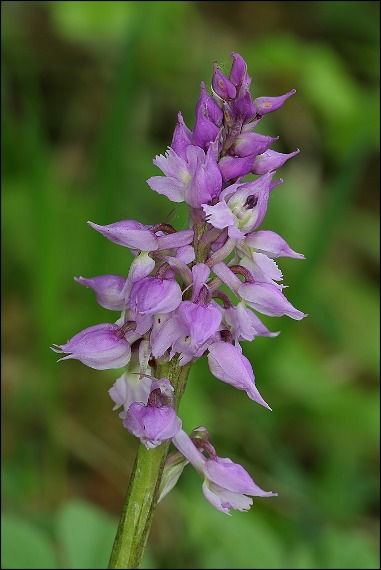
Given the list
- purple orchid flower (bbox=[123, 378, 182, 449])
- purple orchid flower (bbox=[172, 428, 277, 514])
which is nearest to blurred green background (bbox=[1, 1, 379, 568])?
purple orchid flower (bbox=[172, 428, 277, 514])

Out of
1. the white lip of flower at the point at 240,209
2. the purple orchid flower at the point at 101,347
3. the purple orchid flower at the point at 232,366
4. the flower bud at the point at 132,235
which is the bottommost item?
the purple orchid flower at the point at 101,347

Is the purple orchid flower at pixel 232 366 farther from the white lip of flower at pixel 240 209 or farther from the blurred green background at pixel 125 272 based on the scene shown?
the blurred green background at pixel 125 272

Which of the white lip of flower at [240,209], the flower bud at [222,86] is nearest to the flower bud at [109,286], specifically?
the white lip of flower at [240,209]

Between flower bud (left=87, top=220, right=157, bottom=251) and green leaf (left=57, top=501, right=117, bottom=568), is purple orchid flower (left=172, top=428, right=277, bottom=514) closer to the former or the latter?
flower bud (left=87, top=220, right=157, bottom=251)

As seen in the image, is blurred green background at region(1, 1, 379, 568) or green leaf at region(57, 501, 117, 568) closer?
green leaf at region(57, 501, 117, 568)

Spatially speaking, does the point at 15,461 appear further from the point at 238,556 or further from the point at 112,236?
the point at 112,236

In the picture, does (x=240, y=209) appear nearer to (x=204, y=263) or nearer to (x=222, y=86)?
(x=204, y=263)

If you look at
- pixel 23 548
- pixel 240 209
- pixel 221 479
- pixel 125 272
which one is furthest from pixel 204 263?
pixel 125 272
